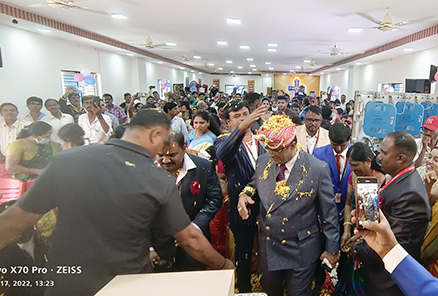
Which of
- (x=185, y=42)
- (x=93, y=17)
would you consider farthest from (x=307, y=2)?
(x=185, y=42)

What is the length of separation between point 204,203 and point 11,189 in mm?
1089

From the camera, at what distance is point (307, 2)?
4777mm

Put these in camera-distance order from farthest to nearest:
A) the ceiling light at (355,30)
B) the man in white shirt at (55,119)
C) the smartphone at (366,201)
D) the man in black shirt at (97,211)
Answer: the ceiling light at (355,30) → the man in white shirt at (55,119) → the smartphone at (366,201) → the man in black shirt at (97,211)

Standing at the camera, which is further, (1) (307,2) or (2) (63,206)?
(1) (307,2)

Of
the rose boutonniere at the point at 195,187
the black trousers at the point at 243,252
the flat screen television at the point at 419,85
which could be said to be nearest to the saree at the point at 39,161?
the rose boutonniere at the point at 195,187

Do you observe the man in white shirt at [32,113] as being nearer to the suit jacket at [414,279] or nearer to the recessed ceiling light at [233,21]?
the suit jacket at [414,279]

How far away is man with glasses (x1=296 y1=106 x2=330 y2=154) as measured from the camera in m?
2.73

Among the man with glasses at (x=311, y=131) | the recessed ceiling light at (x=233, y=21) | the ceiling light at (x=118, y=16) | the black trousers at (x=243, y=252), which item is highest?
the ceiling light at (x=118, y=16)

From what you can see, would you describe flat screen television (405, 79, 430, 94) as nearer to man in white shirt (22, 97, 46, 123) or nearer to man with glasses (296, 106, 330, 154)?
man with glasses (296, 106, 330, 154)

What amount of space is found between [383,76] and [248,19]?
9.09 m

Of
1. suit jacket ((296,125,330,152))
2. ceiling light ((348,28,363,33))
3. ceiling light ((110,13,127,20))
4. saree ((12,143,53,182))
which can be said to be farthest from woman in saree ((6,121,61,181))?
ceiling light ((348,28,363,33))

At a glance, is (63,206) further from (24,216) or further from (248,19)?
(248,19)

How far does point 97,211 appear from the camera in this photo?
845mm

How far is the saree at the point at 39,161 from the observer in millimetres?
876
